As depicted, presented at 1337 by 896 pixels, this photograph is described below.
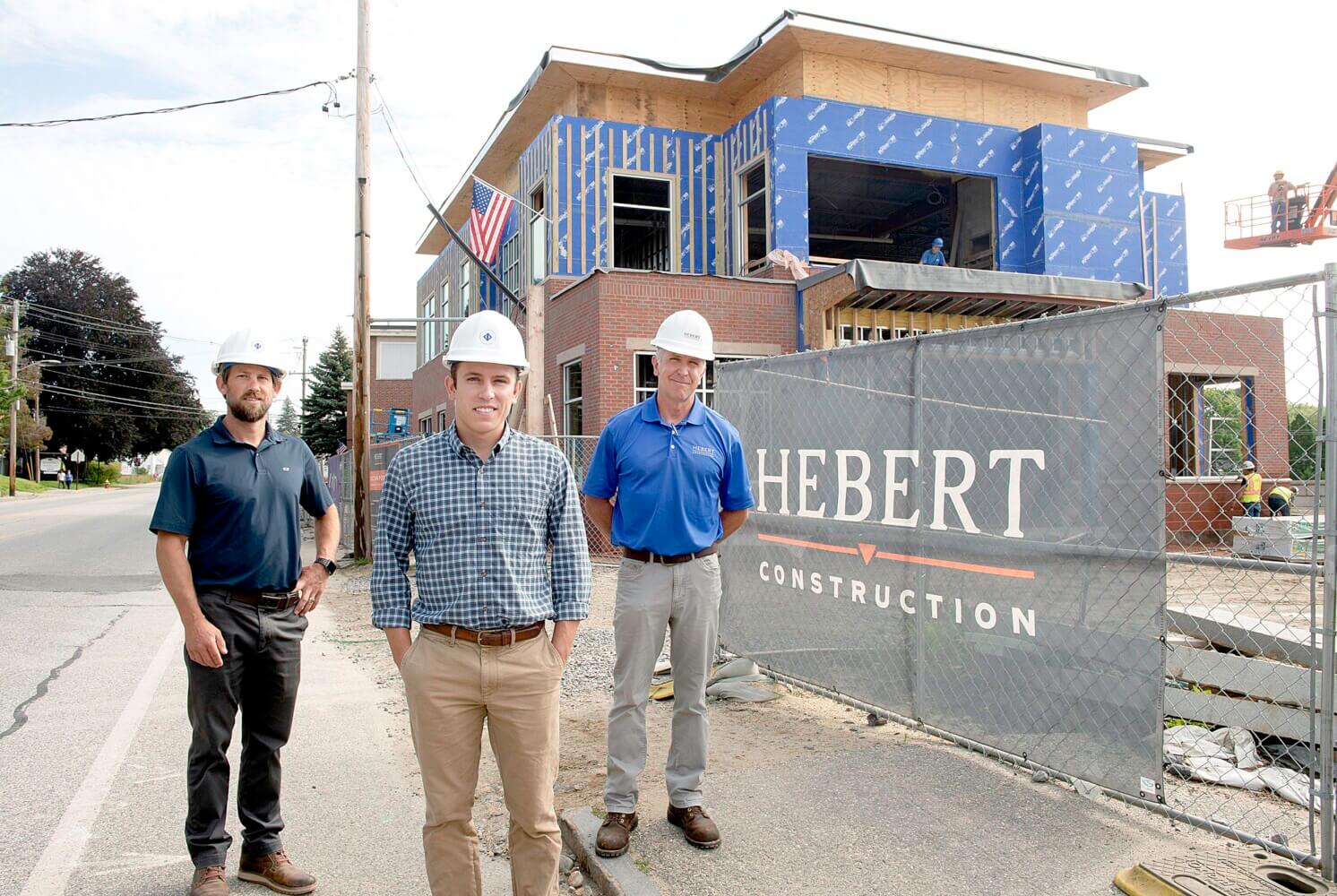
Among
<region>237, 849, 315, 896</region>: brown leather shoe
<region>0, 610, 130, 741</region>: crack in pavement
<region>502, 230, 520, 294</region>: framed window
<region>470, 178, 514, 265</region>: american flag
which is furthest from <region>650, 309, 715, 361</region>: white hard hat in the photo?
<region>502, 230, 520, 294</region>: framed window

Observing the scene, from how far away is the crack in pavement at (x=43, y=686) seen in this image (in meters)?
5.93

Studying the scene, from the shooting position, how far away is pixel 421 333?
35.5 metres

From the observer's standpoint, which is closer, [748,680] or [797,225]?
[748,680]

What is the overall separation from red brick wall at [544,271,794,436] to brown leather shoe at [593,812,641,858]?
12569mm

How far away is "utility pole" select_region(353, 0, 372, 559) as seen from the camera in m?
15.4

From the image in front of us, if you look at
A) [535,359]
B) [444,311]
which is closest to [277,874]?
[535,359]

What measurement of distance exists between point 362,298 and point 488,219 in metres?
3.97

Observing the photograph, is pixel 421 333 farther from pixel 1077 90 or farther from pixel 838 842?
pixel 838 842

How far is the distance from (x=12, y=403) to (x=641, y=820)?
52451 millimetres

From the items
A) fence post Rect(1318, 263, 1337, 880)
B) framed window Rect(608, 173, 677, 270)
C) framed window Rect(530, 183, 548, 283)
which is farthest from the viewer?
framed window Rect(608, 173, 677, 270)

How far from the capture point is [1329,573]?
3.26m

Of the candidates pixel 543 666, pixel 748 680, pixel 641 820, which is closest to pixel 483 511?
pixel 543 666

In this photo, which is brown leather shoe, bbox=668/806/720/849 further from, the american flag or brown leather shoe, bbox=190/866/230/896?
the american flag

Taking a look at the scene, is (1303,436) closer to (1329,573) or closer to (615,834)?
(1329,573)
